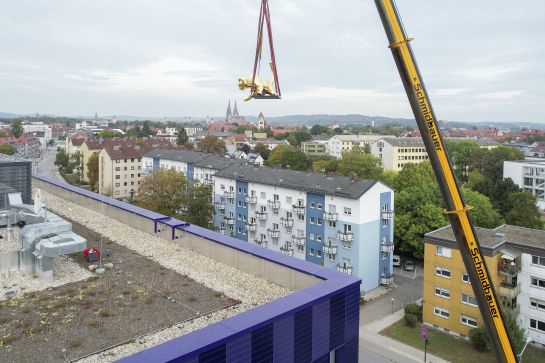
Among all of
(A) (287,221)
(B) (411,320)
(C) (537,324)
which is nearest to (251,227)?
(A) (287,221)

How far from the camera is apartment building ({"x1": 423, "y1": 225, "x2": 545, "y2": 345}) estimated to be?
23.1 m

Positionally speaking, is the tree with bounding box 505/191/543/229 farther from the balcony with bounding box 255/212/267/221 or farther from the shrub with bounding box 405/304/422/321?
the balcony with bounding box 255/212/267/221

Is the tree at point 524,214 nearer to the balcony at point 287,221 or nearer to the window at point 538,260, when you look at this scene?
the window at point 538,260

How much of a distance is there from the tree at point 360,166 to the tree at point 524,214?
58.9 feet

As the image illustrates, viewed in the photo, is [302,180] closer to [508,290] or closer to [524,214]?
[508,290]

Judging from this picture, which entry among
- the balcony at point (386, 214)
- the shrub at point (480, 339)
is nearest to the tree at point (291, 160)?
the balcony at point (386, 214)

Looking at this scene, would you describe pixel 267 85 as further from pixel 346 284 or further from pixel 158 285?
pixel 158 285

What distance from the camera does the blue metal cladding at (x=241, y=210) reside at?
129 feet

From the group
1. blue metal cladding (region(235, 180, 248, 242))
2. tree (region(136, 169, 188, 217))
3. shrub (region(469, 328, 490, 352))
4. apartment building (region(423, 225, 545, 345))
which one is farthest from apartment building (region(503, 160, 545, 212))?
tree (region(136, 169, 188, 217))

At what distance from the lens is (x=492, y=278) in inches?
879

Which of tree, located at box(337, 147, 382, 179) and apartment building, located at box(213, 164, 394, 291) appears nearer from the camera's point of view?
apartment building, located at box(213, 164, 394, 291)

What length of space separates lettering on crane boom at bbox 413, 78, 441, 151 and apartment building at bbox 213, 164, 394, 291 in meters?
21.4

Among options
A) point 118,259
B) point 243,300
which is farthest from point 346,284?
point 118,259

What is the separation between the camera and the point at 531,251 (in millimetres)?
23125
